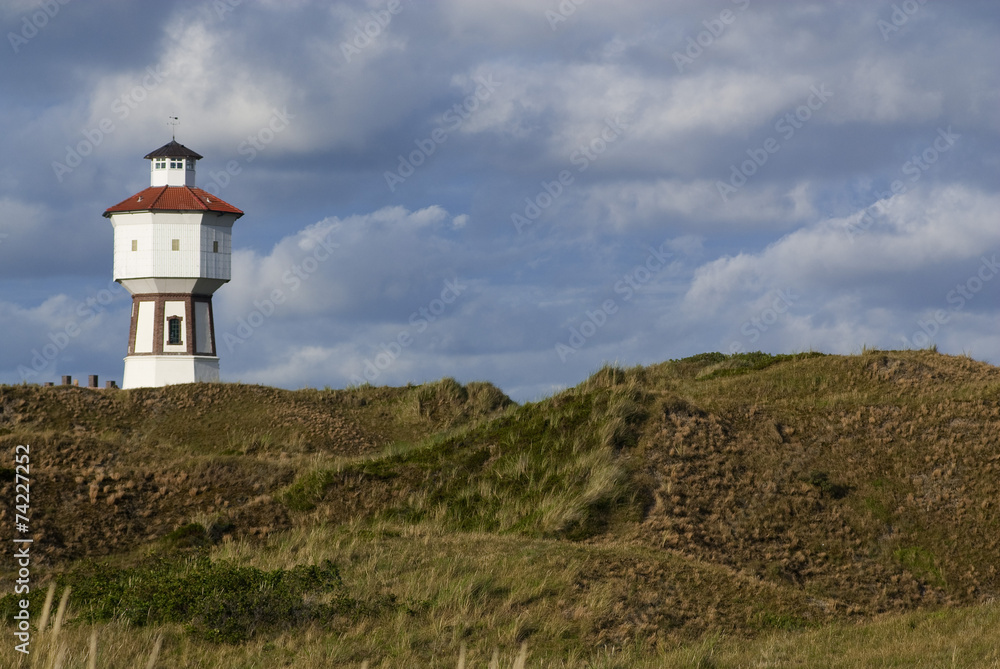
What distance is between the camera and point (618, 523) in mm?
23312

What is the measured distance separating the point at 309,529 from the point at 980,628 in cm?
1438

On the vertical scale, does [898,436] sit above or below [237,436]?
below

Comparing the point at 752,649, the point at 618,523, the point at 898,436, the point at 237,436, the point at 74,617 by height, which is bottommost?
the point at 752,649

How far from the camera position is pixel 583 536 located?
22.8 meters

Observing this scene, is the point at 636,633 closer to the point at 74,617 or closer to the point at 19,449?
the point at 74,617

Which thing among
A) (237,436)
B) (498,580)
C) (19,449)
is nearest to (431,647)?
(498,580)

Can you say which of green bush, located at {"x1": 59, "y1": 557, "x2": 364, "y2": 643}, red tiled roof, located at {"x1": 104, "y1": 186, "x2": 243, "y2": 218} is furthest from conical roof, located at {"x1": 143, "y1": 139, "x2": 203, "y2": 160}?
green bush, located at {"x1": 59, "y1": 557, "x2": 364, "y2": 643}

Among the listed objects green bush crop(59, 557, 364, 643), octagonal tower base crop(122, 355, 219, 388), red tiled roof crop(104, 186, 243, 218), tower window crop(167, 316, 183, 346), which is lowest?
green bush crop(59, 557, 364, 643)

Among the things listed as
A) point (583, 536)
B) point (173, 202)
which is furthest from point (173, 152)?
point (583, 536)

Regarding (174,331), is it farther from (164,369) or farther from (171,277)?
(171,277)

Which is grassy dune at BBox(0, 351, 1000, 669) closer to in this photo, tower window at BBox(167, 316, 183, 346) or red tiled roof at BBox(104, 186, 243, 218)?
tower window at BBox(167, 316, 183, 346)

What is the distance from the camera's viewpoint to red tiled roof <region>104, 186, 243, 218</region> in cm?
6594

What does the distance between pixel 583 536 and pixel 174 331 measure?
4853 cm

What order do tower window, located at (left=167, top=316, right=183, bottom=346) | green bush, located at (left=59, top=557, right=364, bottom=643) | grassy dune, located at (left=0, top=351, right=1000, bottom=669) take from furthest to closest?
tower window, located at (left=167, top=316, right=183, bottom=346), green bush, located at (left=59, top=557, right=364, bottom=643), grassy dune, located at (left=0, top=351, right=1000, bottom=669)
